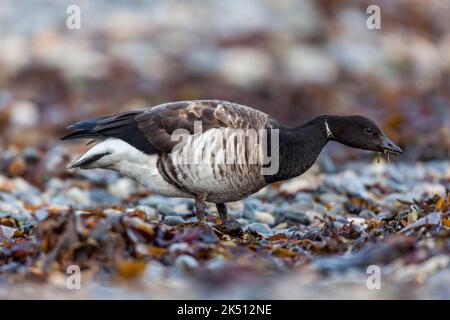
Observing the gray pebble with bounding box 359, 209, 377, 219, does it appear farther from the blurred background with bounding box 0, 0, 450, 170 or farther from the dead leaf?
the blurred background with bounding box 0, 0, 450, 170

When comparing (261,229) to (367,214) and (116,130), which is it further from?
(116,130)

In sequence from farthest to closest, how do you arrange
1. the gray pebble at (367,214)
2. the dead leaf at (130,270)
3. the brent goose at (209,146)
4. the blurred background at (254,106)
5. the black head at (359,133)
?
the gray pebble at (367,214)
the black head at (359,133)
the brent goose at (209,146)
the blurred background at (254,106)
the dead leaf at (130,270)

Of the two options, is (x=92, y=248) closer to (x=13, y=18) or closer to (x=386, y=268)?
(x=386, y=268)

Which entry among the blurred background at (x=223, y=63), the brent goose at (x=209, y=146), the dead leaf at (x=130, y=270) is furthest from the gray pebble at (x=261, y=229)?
the blurred background at (x=223, y=63)

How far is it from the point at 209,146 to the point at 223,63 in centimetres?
939

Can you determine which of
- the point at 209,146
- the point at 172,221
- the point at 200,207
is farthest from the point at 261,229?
the point at 209,146

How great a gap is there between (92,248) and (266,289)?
4.26ft

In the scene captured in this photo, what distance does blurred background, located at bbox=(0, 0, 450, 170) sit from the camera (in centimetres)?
1490

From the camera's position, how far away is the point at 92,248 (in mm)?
6039

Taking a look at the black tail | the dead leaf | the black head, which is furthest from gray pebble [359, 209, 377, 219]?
the dead leaf

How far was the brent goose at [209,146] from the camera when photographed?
24.3ft

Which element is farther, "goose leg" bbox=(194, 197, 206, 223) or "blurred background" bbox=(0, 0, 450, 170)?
"blurred background" bbox=(0, 0, 450, 170)

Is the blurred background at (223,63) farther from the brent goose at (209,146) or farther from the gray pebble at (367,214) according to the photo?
the brent goose at (209,146)
